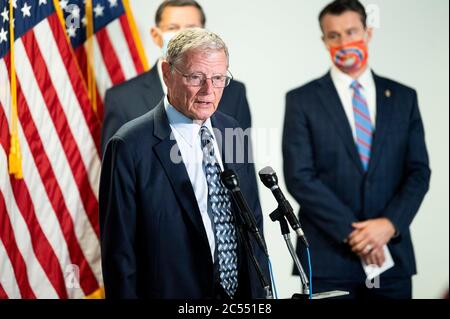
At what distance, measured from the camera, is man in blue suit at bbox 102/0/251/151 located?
3240mm

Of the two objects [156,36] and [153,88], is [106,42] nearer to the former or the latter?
[156,36]

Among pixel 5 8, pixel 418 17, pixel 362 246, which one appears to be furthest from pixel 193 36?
pixel 418 17

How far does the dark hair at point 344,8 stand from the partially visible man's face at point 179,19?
0.72 meters

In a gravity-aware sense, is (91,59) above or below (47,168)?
above

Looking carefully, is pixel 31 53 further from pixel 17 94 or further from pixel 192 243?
pixel 192 243

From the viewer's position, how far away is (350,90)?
149 inches

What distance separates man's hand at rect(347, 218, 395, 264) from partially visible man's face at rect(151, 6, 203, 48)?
1205mm

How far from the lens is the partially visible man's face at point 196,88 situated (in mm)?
2545

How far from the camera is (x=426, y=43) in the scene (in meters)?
4.12

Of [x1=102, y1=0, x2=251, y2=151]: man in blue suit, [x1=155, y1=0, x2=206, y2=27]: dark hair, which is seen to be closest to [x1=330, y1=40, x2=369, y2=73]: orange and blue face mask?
[x1=102, y1=0, x2=251, y2=151]: man in blue suit

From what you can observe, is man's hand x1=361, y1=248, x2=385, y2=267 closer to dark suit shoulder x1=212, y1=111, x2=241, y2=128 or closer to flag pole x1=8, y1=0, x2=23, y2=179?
dark suit shoulder x1=212, y1=111, x2=241, y2=128

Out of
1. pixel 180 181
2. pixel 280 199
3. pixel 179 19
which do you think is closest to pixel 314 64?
pixel 179 19

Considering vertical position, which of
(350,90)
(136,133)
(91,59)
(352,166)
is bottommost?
(352,166)

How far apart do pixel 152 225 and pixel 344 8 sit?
174 centimetres
